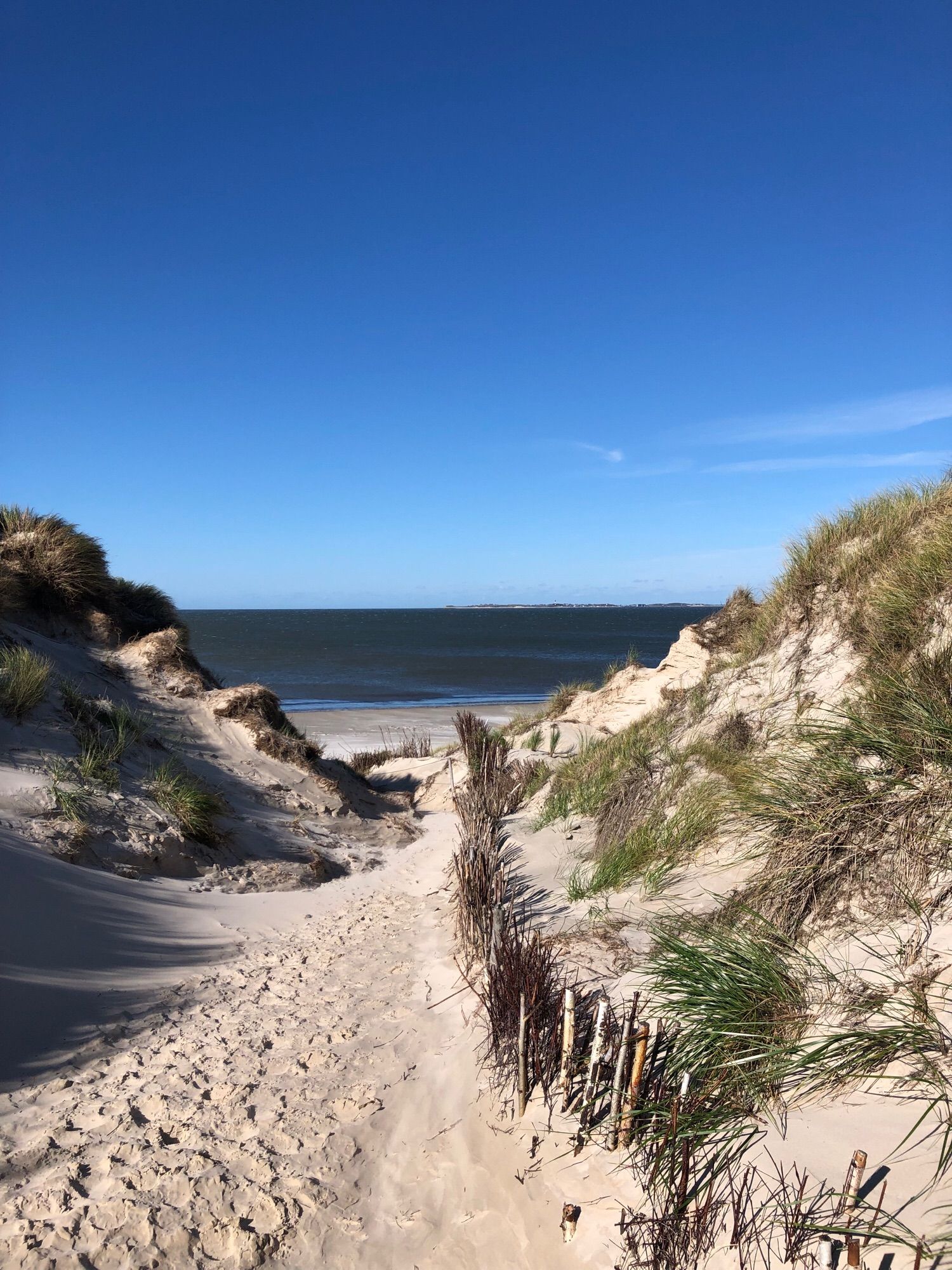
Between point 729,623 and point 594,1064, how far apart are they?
1082 centimetres

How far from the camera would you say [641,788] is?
6668mm

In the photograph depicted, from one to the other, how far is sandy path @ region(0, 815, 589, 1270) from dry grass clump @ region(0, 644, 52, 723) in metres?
4.11

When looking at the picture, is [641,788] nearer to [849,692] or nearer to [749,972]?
[849,692]

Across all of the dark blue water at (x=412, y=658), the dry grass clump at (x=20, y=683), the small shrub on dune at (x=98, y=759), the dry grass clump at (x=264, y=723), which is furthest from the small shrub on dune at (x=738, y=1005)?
the dark blue water at (x=412, y=658)

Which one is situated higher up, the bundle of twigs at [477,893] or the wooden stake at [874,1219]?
the wooden stake at [874,1219]

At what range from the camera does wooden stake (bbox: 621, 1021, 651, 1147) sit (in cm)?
282

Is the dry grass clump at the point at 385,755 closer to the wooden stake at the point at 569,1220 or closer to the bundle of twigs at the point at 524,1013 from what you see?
the bundle of twigs at the point at 524,1013

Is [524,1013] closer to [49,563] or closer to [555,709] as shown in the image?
[49,563]

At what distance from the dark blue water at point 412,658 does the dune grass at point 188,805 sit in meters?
15.1

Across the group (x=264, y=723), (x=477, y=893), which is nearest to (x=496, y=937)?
(x=477, y=893)

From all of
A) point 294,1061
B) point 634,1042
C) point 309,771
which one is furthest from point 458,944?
point 309,771

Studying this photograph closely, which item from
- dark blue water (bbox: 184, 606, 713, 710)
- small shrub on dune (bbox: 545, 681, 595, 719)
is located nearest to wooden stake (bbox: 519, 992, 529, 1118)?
small shrub on dune (bbox: 545, 681, 595, 719)

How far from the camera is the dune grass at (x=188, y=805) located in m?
7.39

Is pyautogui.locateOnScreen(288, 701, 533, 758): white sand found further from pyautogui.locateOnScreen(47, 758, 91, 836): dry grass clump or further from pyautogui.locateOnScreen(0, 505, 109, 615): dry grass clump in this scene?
pyautogui.locateOnScreen(47, 758, 91, 836): dry grass clump
